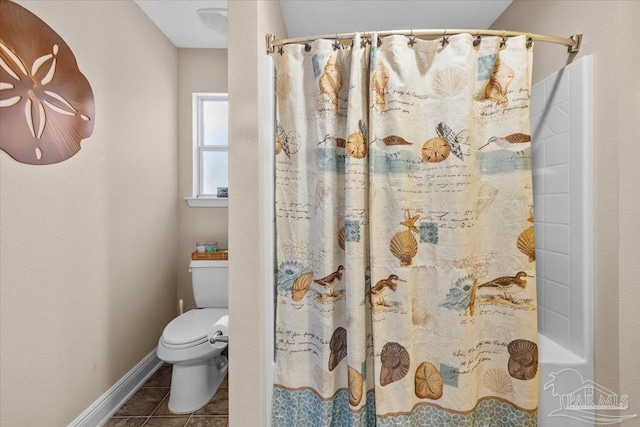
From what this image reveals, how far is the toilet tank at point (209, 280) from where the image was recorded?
229 centimetres

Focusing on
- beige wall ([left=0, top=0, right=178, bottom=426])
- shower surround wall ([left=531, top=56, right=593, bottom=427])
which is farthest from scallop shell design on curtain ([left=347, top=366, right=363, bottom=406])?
beige wall ([left=0, top=0, right=178, bottom=426])

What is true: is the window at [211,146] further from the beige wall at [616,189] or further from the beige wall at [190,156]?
the beige wall at [616,189]

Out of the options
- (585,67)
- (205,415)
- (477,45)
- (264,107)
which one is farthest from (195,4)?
(205,415)

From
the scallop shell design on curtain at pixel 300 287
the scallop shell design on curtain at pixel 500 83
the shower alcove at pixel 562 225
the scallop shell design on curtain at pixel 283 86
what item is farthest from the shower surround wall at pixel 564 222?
the scallop shell design on curtain at pixel 283 86

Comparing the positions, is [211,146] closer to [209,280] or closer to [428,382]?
[209,280]

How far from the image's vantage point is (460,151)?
1138 mm

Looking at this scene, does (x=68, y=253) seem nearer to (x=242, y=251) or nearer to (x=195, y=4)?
(x=242, y=251)

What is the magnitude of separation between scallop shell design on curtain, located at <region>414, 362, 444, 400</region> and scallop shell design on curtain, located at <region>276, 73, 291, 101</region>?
3.83 feet

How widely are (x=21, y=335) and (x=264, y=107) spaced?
4.53ft

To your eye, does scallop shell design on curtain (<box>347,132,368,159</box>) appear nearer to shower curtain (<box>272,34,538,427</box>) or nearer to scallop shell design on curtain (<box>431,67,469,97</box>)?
shower curtain (<box>272,34,538,427</box>)

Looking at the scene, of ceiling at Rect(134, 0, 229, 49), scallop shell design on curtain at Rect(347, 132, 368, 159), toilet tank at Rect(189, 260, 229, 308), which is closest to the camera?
scallop shell design on curtain at Rect(347, 132, 368, 159)

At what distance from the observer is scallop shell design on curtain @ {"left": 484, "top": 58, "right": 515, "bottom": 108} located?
1.15m

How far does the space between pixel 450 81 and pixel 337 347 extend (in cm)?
110

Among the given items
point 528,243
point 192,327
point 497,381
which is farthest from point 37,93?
point 497,381
